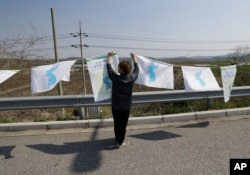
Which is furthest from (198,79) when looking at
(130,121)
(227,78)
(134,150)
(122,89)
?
(134,150)

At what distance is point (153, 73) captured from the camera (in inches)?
225

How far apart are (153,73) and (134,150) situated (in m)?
1.99

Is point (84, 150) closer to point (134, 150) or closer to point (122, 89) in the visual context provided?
point (134, 150)

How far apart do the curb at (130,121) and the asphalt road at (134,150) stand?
0.55ft

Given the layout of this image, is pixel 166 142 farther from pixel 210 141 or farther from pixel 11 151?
pixel 11 151

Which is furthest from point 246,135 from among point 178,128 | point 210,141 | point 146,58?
point 146,58

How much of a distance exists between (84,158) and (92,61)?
1.98 m

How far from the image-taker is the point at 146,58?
571 centimetres

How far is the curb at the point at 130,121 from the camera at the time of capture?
5.70 m

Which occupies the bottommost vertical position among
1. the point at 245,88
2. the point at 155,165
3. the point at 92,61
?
the point at 155,165

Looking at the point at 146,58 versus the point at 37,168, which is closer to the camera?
the point at 37,168

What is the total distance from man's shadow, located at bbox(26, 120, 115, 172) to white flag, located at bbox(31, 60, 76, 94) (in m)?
1.21

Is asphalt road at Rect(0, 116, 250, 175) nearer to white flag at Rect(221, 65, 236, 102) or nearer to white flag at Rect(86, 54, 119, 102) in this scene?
white flag at Rect(221, 65, 236, 102)

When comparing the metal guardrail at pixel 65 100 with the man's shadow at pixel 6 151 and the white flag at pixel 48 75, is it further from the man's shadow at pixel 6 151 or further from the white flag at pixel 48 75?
the man's shadow at pixel 6 151
